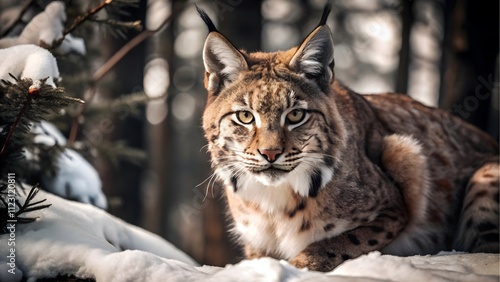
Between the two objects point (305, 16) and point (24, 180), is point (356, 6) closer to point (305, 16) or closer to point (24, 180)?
point (305, 16)

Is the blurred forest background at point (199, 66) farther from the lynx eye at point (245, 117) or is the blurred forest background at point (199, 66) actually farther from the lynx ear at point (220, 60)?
the lynx eye at point (245, 117)

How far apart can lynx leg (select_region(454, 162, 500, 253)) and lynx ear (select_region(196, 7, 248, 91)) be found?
7.09 ft

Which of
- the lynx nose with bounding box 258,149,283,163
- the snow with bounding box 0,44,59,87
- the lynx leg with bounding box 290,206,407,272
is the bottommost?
the lynx leg with bounding box 290,206,407,272

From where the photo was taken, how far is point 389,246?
4.15m

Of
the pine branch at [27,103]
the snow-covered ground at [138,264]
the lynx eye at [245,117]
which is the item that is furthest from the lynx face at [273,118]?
the pine branch at [27,103]

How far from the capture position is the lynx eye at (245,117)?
3680 millimetres

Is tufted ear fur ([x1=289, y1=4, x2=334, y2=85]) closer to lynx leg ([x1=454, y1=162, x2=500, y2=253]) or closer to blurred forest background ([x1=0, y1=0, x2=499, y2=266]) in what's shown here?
blurred forest background ([x1=0, y1=0, x2=499, y2=266])

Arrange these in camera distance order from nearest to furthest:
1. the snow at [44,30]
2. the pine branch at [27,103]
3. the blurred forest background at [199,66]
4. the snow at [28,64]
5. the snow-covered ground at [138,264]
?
the snow-covered ground at [138,264], the pine branch at [27,103], the snow at [28,64], the snow at [44,30], the blurred forest background at [199,66]

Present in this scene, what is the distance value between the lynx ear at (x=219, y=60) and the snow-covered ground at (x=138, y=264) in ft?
4.58

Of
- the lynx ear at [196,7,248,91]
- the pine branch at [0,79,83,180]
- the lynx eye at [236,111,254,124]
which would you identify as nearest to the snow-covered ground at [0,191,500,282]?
the pine branch at [0,79,83,180]

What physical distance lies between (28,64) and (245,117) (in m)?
1.43

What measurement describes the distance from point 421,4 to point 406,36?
2974mm

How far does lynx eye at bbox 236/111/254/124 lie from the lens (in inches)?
145

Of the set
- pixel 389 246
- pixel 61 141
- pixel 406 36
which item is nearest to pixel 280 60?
pixel 389 246
